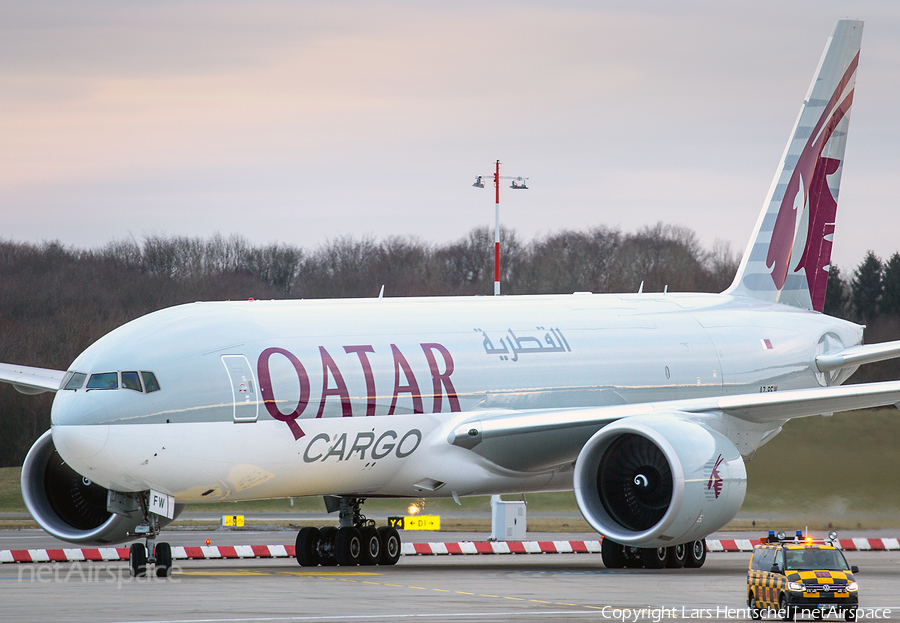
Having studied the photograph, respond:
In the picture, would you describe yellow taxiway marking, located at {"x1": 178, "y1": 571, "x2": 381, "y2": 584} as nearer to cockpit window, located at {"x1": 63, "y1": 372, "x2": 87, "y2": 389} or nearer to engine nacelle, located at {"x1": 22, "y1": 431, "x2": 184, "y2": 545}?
engine nacelle, located at {"x1": 22, "y1": 431, "x2": 184, "y2": 545}

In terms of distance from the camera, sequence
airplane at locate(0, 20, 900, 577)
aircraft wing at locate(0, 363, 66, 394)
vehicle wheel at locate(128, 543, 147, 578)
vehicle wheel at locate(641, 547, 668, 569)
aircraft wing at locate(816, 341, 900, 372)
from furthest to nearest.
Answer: aircraft wing at locate(816, 341, 900, 372) < aircraft wing at locate(0, 363, 66, 394) < vehicle wheel at locate(641, 547, 668, 569) < airplane at locate(0, 20, 900, 577) < vehicle wheel at locate(128, 543, 147, 578)

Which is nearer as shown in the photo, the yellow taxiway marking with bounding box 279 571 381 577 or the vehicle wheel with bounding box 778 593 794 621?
the vehicle wheel with bounding box 778 593 794 621

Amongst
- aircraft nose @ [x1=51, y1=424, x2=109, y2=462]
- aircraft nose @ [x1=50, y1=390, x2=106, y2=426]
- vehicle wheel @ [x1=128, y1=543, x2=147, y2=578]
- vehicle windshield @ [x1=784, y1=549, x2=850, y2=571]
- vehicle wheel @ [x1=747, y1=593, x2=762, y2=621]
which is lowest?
vehicle wheel @ [x1=128, y1=543, x2=147, y2=578]

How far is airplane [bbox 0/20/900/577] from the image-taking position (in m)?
19.6

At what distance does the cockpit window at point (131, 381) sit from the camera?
63.6ft

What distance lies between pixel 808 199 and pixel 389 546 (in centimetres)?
1188

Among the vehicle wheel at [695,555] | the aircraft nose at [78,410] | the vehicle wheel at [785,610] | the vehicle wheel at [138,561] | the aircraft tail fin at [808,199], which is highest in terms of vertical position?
the aircraft tail fin at [808,199]

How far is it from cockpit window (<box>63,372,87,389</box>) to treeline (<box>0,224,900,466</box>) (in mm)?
35124

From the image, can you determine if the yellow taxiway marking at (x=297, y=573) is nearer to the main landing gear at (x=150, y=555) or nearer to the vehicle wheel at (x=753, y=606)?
the main landing gear at (x=150, y=555)

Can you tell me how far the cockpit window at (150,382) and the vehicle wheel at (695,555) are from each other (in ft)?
28.7

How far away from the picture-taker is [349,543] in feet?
75.9

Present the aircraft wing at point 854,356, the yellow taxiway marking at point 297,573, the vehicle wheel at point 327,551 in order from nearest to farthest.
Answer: the yellow taxiway marking at point 297,573, the vehicle wheel at point 327,551, the aircraft wing at point 854,356

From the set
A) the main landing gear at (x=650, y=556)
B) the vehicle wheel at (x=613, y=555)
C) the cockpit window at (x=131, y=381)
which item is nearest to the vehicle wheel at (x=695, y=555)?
the main landing gear at (x=650, y=556)

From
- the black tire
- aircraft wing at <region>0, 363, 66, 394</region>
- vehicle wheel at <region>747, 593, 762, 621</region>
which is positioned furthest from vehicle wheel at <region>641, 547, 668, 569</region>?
aircraft wing at <region>0, 363, 66, 394</region>
